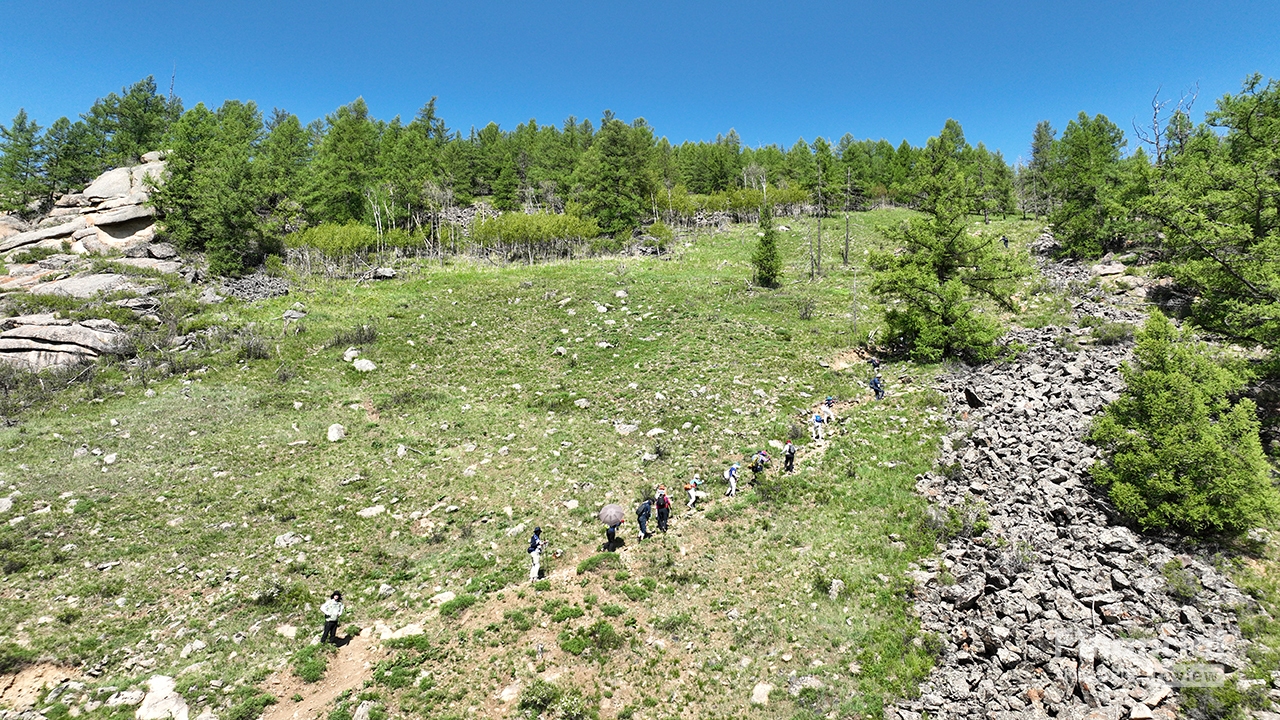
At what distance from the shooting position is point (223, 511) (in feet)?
58.6

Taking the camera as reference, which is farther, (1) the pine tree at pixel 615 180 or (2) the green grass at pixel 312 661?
(1) the pine tree at pixel 615 180

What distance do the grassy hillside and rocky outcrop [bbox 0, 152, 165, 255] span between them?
2815 cm

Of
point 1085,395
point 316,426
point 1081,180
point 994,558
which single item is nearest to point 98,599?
point 316,426

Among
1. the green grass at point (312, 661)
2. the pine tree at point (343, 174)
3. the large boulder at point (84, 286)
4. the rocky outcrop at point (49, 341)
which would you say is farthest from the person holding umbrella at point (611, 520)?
the pine tree at point (343, 174)

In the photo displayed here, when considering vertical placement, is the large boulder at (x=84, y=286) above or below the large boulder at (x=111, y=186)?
below

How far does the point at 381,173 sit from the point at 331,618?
70.5m

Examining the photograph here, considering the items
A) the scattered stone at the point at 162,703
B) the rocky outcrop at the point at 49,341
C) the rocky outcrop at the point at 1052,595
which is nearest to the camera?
the rocky outcrop at the point at 1052,595

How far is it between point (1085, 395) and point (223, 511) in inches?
1289

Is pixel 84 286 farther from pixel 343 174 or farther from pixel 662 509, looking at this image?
pixel 662 509

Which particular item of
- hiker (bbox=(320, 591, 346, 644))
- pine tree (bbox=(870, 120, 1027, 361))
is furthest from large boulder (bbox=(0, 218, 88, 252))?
pine tree (bbox=(870, 120, 1027, 361))

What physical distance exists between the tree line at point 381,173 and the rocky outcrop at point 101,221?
311cm

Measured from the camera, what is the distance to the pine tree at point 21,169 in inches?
2466

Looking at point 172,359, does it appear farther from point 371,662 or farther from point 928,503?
point 928,503

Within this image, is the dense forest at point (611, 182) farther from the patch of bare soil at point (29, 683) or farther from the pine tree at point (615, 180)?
the patch of bare soil at point (29, 683)
